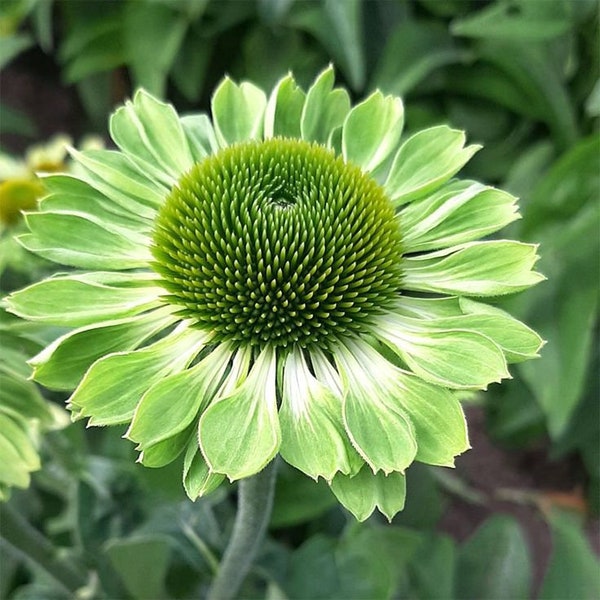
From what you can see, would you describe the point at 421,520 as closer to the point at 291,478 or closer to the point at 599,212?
the point at 291,478

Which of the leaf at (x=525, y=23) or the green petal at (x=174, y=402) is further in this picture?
the leaf at (x=525, y=23)

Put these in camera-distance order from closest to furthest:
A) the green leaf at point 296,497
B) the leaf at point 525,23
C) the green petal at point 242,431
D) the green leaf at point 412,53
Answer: the green petal at point 242,431 < the green leaf at point 296,497 < the leaf at point 525,23 < the green leaf at point 412,53

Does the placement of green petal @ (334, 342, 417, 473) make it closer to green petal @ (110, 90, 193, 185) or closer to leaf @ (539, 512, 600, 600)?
green petal @ (110, 90, 193, 185)

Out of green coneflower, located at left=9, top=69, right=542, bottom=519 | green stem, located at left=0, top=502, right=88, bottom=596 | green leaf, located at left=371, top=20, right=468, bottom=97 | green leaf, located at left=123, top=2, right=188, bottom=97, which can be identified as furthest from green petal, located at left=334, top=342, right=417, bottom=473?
green leaf, located at left=123, top=2, right=188, bottom=97

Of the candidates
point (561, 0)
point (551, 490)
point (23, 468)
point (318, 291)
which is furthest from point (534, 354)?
point (551, 490)

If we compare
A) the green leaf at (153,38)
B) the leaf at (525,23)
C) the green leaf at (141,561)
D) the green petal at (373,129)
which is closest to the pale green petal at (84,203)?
the green petal at (373,129)

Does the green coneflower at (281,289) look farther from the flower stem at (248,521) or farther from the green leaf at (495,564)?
the green leaf at (495,564)
